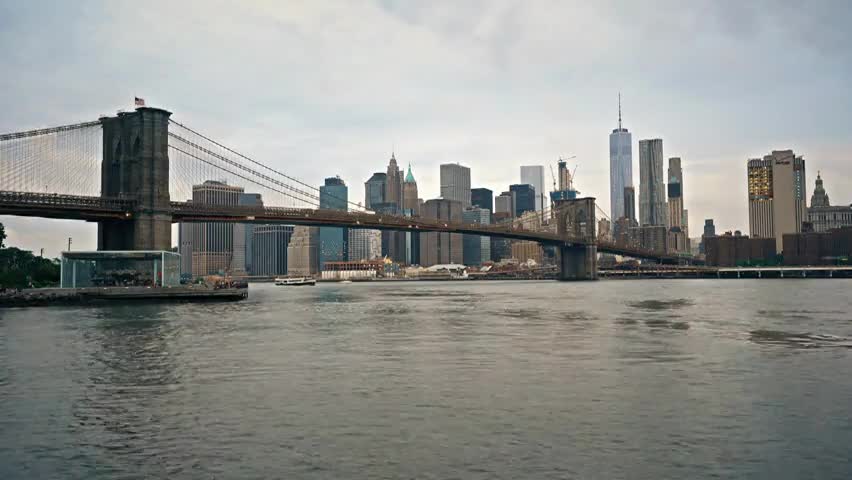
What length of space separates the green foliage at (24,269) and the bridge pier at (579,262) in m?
104

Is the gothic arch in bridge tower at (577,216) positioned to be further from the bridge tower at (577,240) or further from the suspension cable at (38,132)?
the suspension cable at (38,132)

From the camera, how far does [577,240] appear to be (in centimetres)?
15362

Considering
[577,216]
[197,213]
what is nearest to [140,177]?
[197,213]

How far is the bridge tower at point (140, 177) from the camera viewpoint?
71.5 meters

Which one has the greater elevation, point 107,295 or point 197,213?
point 197,213

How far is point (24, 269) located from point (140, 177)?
38.5 metres

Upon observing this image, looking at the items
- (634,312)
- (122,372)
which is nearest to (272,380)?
(122,372)

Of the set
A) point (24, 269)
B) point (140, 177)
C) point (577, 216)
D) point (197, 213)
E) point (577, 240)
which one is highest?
point (577, 216)

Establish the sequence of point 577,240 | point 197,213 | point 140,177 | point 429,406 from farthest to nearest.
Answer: point 577,240, point 197,213, point 140,177, point 429,406

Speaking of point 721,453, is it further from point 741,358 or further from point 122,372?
point 122,372

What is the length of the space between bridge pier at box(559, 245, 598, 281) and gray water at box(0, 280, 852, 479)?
4996 inches

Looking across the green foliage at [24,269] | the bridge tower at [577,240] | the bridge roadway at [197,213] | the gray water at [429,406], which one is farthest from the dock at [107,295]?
the bridge tower at [577,240]

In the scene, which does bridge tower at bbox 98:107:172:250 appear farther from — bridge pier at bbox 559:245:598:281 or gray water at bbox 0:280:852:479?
bridge pier at bbox 559:245:598:281

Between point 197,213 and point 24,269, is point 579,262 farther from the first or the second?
point 24,269
